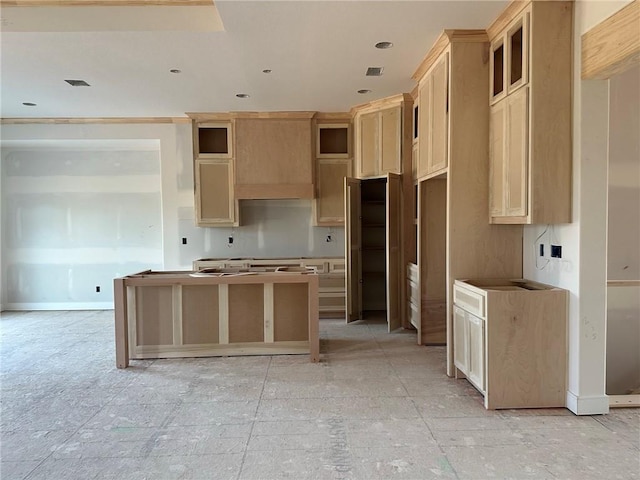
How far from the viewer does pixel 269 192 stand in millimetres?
5762

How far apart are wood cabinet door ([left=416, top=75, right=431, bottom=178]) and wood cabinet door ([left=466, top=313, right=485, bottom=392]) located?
5.53ft

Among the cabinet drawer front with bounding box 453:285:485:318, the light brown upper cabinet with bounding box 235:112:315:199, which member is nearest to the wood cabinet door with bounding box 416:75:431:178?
the cabinet drawer front with bounding box 453:285:485:318

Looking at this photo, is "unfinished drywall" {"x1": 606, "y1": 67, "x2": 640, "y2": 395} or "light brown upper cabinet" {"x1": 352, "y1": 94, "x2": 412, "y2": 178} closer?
"unfinished drywall" {"x1": 606, "y1": 67, "x2": 640, "y2": 395}

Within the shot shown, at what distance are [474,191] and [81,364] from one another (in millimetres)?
4009

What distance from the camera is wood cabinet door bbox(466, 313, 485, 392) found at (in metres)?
2.89

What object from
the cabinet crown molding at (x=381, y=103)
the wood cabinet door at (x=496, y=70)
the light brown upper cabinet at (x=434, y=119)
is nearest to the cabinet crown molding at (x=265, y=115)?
the cabinet crown molding at (x=381, y=103)

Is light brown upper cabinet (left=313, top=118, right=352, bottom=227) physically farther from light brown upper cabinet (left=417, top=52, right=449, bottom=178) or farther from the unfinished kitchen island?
the unfinished kitchen island

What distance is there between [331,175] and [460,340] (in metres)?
3.36

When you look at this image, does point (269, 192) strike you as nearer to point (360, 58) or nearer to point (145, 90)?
point (145, 90)

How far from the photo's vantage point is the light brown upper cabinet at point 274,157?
18.9 ft

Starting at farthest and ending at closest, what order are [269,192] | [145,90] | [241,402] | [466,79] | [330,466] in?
[269,192] < [145,90] < [466,79] < [241,402] < [330,466]

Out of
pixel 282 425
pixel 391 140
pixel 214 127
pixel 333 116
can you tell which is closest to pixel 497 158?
pixel 391 140

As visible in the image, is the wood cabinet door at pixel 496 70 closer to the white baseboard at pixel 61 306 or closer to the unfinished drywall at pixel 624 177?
the unfinished drywall at pixel 624 177

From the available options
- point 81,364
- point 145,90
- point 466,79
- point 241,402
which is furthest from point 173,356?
point 466,79
